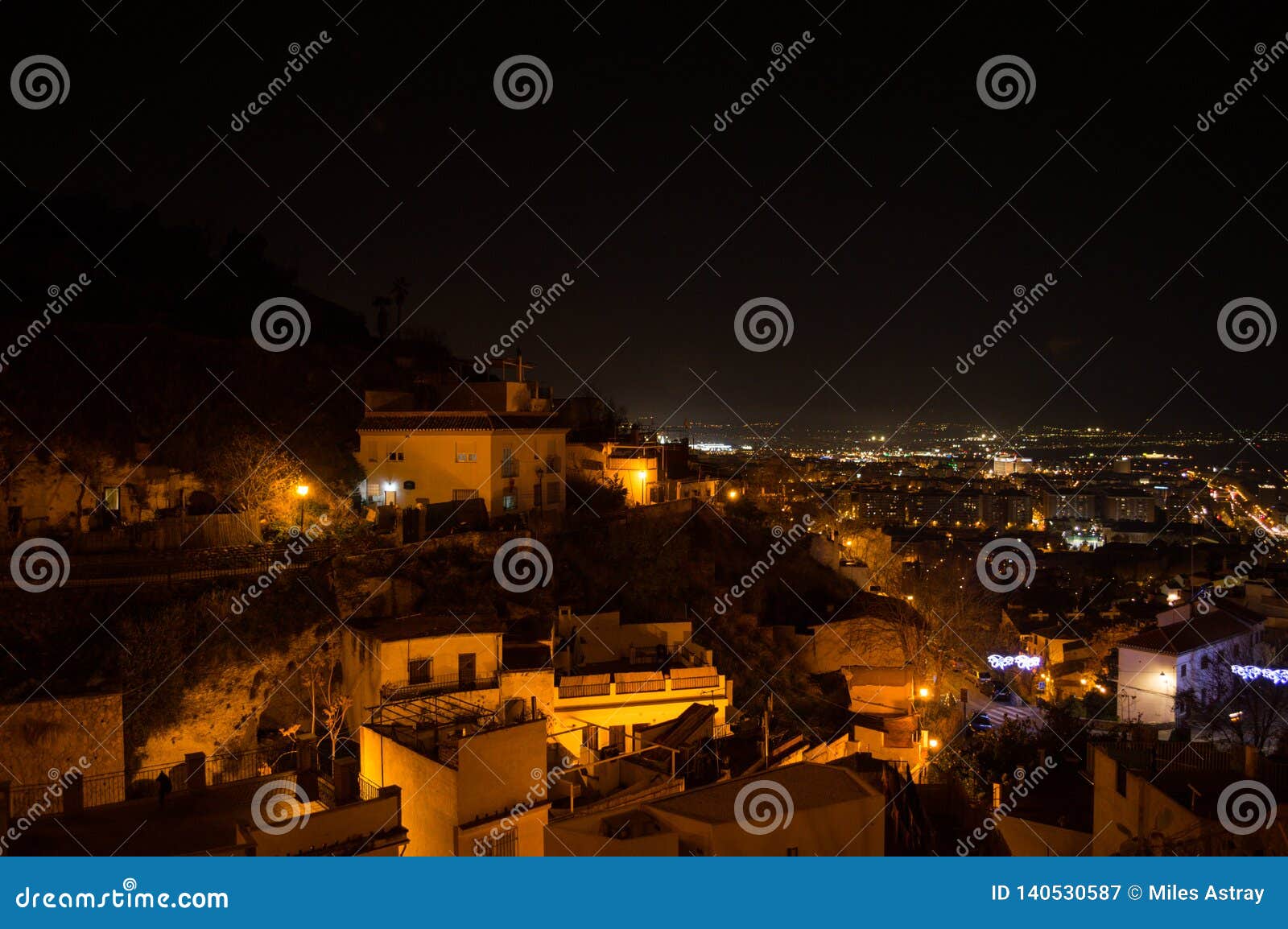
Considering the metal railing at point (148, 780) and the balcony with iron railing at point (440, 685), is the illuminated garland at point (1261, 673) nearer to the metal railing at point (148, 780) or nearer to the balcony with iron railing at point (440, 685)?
the balcony with iron railing at point (440, 685)

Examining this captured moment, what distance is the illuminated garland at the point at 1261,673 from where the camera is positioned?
1508 centimetres

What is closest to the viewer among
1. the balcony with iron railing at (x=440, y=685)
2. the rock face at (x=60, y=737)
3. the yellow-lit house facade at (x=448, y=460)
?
→ the rock face at (x=60, y=737)

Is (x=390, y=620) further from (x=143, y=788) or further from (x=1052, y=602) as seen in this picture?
(x=1052, y=602)

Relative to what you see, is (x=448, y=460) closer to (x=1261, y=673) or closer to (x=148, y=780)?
(x=148, y=780)

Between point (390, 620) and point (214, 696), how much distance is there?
7.71 feet

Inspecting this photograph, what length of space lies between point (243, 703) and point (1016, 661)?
16472mm

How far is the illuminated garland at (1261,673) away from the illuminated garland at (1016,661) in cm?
403

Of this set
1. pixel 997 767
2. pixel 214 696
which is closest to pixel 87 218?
pixel 214 696

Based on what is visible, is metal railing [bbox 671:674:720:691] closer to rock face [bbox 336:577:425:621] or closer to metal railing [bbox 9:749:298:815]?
rock face [bbox 336:577:425:621]

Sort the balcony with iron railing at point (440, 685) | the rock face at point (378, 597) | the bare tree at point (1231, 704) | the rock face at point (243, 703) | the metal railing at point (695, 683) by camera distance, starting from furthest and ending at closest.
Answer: the bare tree at point (1231, 704) < the rock face at point (378, 597) < the metal railing at point (695, 683) < the rock face at point (243, 703) < the balcony with iron railing at point (440, 685)

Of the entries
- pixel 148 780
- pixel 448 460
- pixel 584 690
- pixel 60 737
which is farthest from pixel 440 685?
pixel 448 460

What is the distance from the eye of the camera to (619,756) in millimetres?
9195

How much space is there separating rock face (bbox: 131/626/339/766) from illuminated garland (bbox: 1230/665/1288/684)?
1653 centimetres

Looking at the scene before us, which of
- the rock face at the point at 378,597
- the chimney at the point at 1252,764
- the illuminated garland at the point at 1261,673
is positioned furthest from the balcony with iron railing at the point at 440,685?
the illuminated garland at the point at 1261,673
